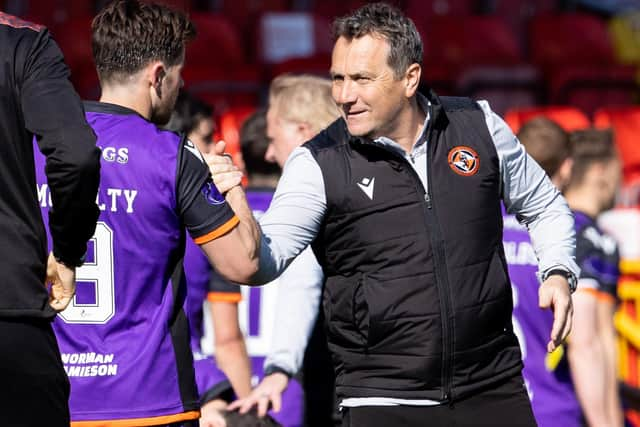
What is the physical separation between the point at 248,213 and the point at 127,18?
2.25ft

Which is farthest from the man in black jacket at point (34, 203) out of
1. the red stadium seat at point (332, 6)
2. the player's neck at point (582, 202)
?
the red stadium seat at point (332, 6)

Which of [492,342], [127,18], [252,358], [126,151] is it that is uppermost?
[127,18]

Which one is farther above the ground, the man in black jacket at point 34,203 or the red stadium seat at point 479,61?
the red stadium seat at point 479,61

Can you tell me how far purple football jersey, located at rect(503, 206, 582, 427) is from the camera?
507 cm

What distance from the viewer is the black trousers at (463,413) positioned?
147 inches

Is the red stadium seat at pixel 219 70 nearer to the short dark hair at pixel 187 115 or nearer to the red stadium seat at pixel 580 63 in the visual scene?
the red stadium seat at pixel 580 63

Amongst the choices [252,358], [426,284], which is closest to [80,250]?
[426,284]

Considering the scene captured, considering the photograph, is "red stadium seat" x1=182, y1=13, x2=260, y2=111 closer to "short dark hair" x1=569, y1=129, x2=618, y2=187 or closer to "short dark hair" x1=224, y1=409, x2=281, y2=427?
"short dark hair" x1=569, y1=129, x2=618, y2=187

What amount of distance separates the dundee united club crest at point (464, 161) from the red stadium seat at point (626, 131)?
697 centimetres

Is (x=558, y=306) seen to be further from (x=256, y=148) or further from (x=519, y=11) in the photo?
(x=519, y=11)

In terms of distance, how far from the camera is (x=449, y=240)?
3.74 meters

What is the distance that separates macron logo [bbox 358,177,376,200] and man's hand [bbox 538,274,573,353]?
604mm

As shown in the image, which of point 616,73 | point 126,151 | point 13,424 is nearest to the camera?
point 13,424

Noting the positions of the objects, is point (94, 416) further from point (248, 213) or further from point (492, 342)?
point (492, 342)
